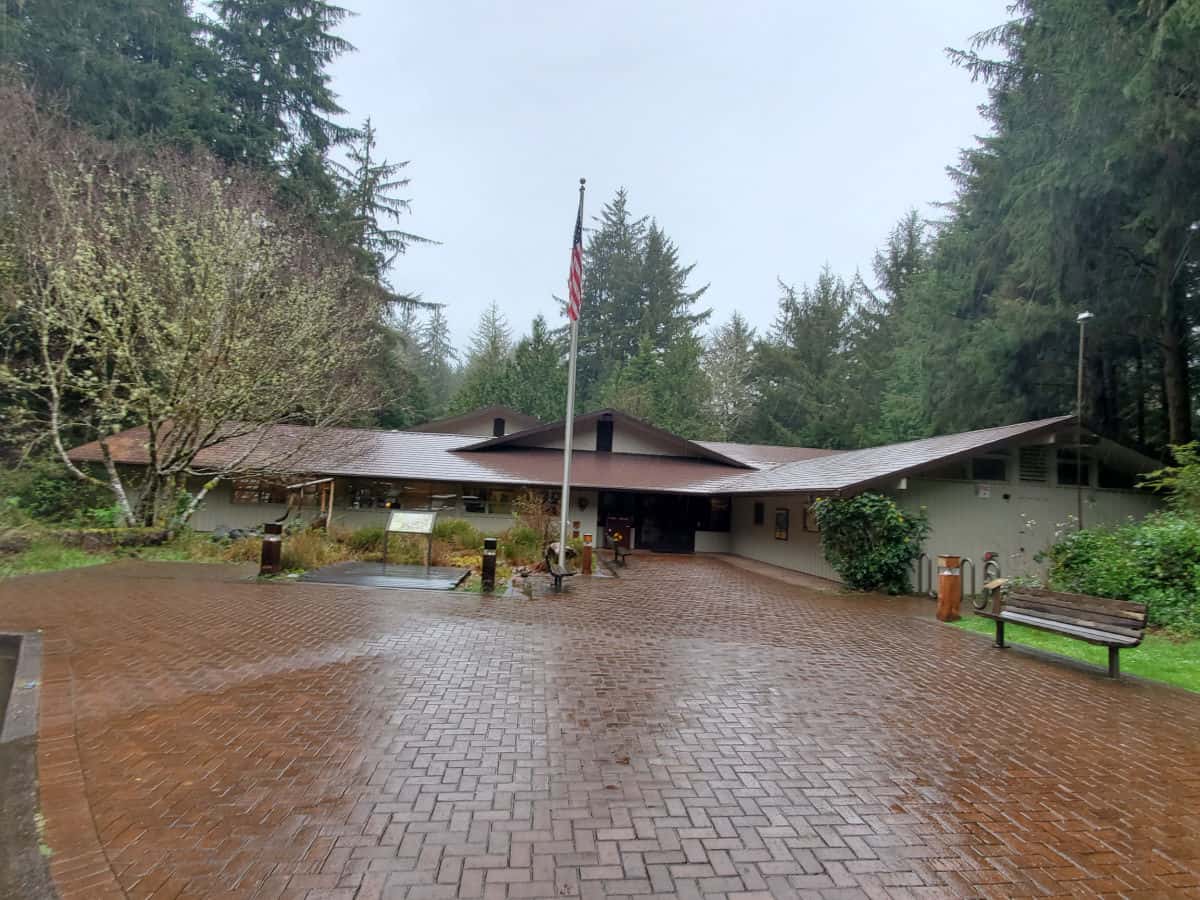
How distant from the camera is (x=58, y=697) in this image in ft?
15.2

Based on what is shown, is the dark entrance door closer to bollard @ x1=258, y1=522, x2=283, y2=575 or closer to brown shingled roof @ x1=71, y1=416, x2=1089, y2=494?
brown shingled roof @ x1=71, y1=416, x2=1089, y2=494

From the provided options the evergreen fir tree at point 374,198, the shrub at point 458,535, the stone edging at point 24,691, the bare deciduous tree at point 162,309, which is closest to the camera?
the stone edging at point 24,691

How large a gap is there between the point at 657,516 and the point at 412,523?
1104 cm

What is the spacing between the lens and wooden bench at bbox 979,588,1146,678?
602 centimetres

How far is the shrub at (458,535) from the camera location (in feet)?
49.9

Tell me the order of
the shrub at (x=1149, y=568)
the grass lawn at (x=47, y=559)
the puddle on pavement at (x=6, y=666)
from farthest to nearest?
1. the grass lawn at (x=47, y=559)
2. the shrub at (x=1149, y=568)
3. the puddle on pavement at (x=6, y=666)

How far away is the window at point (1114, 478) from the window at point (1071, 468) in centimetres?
34

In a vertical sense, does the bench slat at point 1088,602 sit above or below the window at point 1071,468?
below

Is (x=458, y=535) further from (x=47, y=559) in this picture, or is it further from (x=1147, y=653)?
(x=1147, y=653)

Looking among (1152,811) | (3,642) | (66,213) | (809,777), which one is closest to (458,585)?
(3,642)

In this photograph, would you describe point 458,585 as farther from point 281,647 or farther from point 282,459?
point 282,459

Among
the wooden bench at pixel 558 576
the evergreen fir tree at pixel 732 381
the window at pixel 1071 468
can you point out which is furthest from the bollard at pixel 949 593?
the evergreen fir tree at pixel 732 381

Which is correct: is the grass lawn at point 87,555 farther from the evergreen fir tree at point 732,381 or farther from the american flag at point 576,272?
the evergreen fir tree at point 732,381

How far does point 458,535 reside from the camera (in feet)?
50.8
